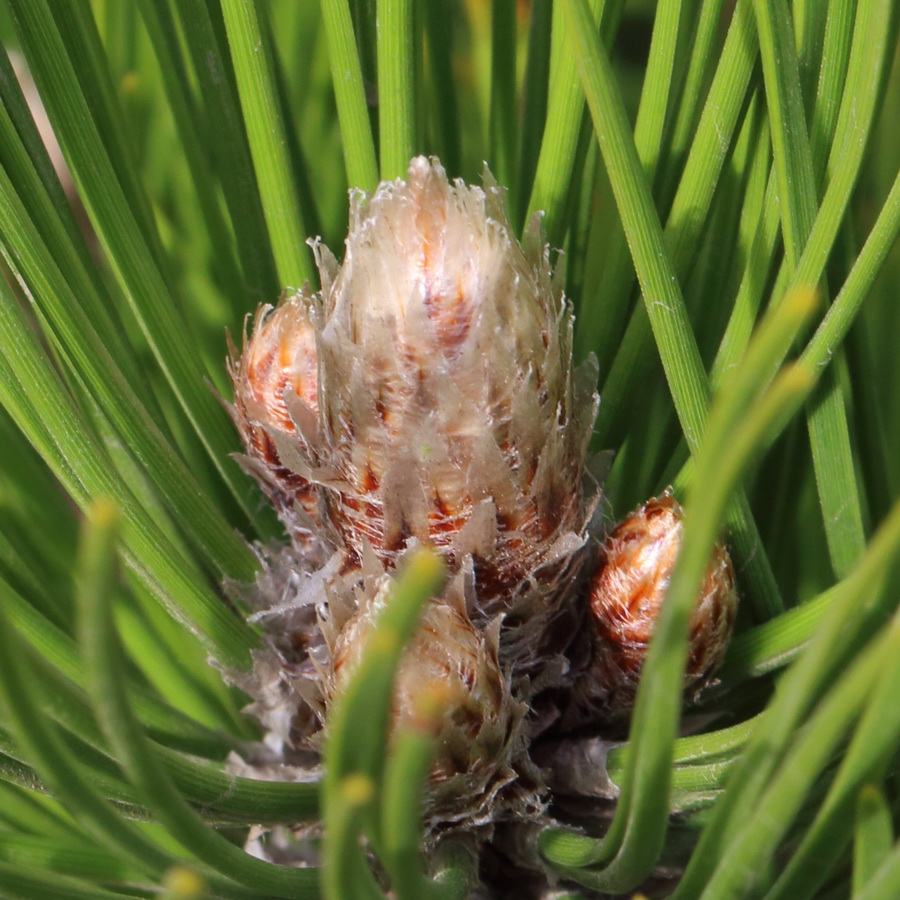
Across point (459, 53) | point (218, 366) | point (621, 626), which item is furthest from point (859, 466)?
point (459, 53)

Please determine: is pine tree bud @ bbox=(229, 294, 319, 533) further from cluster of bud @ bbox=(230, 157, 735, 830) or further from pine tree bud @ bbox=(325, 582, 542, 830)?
pine tree bud @ bbox=(325, 582, 542, 830)

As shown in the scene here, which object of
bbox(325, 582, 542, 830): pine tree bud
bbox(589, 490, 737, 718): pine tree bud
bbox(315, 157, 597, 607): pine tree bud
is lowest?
A: bbox(325, 582, 542, 830): pine tree bud

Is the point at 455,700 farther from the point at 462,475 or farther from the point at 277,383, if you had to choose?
the point at 277,383

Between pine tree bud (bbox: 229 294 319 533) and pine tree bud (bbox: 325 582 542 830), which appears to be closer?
pine tree bud (bbox: 325 582 542 830)

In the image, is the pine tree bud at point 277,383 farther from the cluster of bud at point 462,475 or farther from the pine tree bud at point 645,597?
the pine tree bud at point 645,597

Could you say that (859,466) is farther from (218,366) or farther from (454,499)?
(218,366)

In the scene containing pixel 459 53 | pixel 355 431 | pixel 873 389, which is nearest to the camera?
pixel 355 431

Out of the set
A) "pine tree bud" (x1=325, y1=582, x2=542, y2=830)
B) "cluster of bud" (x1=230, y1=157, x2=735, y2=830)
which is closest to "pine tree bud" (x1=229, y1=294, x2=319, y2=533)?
"cluster of bud" (x1=230, y1=157, x2=735, y2=830)
